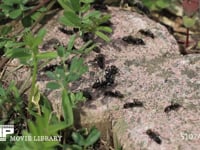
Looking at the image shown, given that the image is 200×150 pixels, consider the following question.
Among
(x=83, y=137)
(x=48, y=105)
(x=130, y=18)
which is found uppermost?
(x=130, y=18)

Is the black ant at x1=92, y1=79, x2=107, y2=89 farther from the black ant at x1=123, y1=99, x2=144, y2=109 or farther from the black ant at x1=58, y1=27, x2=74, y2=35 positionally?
the black ant at x1=58, y1=27, x2=74, y2=35

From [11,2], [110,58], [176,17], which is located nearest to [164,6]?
[176,17]

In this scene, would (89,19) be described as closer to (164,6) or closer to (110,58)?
(110,58)

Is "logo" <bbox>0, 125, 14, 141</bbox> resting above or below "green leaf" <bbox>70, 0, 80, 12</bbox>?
below

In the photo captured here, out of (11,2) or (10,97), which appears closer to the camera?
(10,97)

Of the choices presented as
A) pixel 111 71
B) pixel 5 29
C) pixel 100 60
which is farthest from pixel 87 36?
pixel 5 29

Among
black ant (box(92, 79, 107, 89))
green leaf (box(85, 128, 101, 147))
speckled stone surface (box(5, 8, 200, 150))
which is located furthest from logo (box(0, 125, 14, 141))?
black ant (box(92, 79, 107, 89))

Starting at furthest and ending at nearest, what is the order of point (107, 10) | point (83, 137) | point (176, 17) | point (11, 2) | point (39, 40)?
point (176, 17) → point (107, 10) → point (11, 2) → point (83, 137) → point (39, 40)

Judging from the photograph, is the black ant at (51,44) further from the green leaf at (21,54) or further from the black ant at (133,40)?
the green leaf at (21,54)
